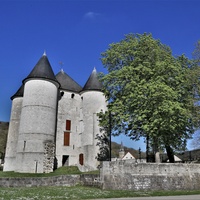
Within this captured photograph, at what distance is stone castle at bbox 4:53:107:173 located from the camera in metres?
27.8

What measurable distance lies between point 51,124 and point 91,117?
238 inches

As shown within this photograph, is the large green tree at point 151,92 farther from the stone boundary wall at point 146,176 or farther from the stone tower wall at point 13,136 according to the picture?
the stone tower wall at point 13,136

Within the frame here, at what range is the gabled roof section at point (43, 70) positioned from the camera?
30.3m

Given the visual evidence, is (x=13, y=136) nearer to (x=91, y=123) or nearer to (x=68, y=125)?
(x=68, y=125)

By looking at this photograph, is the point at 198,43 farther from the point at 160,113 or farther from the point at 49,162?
the point at 49,162

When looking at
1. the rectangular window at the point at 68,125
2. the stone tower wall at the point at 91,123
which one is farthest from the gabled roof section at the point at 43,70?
the rectangular window at the point at 68,125

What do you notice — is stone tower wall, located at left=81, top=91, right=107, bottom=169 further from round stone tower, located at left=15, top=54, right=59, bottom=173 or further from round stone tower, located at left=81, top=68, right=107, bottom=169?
round stone tower, located at left=15, top=54, right=59, bottom=173

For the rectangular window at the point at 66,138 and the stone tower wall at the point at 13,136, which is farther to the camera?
the rectangular window at the point at 66,138

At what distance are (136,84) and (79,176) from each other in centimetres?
904

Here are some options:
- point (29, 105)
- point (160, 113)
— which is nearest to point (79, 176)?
point (160, 113)

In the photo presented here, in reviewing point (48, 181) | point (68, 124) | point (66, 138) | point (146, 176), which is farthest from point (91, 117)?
point (146, 176)

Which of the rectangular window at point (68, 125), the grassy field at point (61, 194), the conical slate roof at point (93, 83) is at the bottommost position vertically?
the grassy field at point (61, 194)

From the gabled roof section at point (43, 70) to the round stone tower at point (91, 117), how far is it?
5.71 meters

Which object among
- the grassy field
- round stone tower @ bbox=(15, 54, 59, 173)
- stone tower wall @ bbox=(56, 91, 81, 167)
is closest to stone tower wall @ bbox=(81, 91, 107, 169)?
stone tower wall @ bbox=(56, 91, 81, 167)
